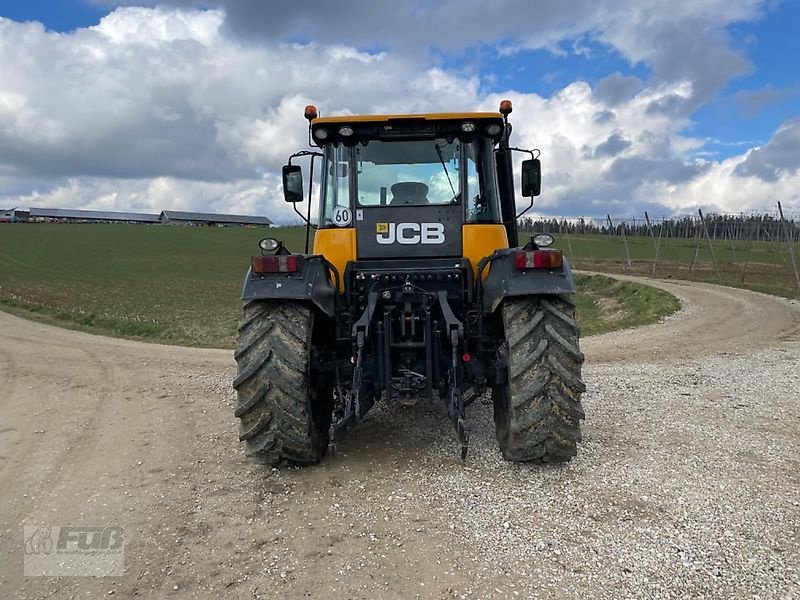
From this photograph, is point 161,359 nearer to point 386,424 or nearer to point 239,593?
point 386,424

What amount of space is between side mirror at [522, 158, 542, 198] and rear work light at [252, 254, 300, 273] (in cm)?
266

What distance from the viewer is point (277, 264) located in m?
4.93

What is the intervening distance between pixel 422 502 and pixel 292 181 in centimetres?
353

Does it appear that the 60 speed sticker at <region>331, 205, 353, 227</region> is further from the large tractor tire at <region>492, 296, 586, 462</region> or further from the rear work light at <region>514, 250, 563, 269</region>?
the large tractor tire at <region>492, 296, 586, 462</region>

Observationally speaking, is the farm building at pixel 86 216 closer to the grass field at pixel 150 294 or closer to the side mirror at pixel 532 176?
the grass field at pixel 150 294

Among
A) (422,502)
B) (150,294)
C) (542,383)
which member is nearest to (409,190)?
(542,383)

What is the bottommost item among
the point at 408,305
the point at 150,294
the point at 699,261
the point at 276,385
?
the point at 150,294

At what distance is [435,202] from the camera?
18.3 ft

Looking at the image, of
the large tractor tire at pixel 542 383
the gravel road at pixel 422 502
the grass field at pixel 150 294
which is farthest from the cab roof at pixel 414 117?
the grass field at pixel 150 294

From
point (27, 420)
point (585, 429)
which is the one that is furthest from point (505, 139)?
point (27, 420)

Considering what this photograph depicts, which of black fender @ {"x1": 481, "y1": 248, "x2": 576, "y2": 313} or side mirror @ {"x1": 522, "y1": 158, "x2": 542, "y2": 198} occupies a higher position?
side mirror @ {"x1": 522, "y1": 158, "x2": 542, "y2": 198}

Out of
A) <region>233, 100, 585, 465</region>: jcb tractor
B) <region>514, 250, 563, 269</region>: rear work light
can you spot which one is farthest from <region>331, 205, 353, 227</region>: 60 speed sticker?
<region>514, 250, 563, 269</region>: rear work light

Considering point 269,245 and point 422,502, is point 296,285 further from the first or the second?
point 422,502

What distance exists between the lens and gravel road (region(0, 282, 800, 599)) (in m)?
3.39
